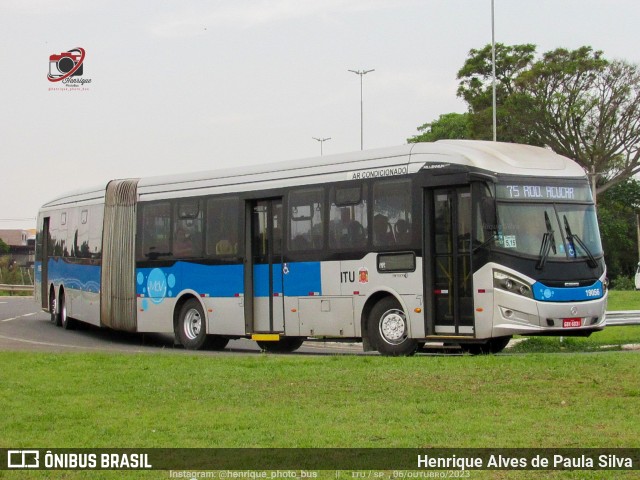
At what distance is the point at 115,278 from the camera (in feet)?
82.9

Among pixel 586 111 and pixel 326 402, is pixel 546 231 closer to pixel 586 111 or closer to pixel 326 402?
pixel 326 402

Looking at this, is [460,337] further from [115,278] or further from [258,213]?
[115,278]

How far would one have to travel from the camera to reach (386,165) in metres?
18.6

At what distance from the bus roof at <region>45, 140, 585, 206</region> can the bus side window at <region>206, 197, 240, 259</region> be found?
272 millimetres

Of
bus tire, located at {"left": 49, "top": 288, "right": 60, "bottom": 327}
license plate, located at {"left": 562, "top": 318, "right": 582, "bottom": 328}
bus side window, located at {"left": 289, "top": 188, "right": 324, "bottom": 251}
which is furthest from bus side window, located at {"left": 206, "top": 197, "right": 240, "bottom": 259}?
bus tire, located at {"left": 49, "top": 288, "right": 60, "bottom": 327}

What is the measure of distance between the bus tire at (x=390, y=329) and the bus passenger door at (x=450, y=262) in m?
0.57

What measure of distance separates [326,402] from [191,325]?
11.5m

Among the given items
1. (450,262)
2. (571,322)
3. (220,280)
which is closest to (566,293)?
(571,322)

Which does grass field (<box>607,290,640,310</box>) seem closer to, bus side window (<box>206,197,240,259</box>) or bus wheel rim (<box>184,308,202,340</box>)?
bus wheel rim (<box>184,308,202,340</box>)

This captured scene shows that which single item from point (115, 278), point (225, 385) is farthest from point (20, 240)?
point (225, 385)

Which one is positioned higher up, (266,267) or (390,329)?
(266,267)

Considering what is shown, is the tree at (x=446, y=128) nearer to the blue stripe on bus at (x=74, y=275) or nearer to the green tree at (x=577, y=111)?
the green tree at (x=577, y=111)

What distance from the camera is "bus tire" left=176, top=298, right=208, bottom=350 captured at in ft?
73.9

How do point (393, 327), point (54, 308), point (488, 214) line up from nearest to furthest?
point (488, 214) → point (393, 327) → point (54, 308)
